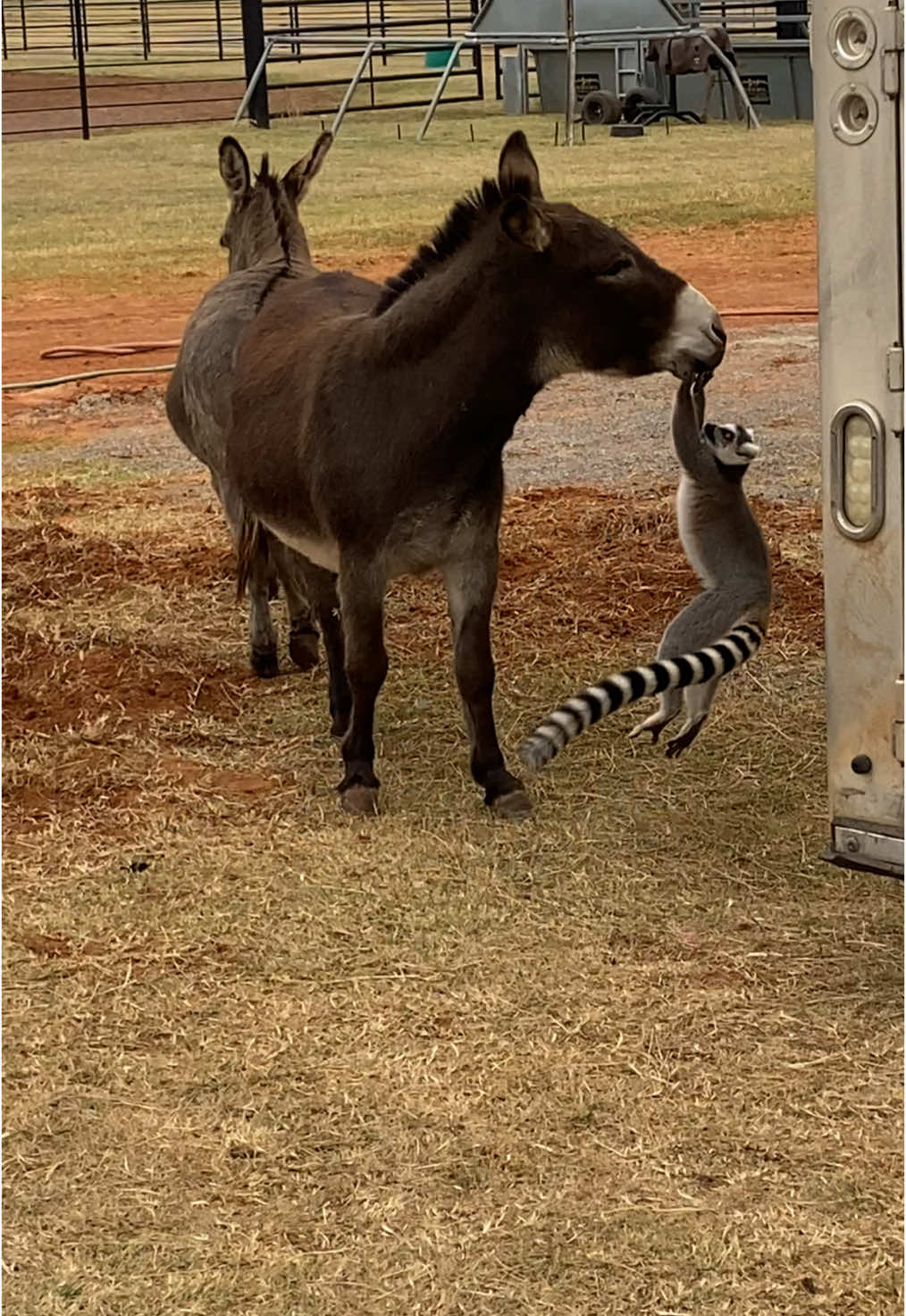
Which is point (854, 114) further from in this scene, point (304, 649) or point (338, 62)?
point (338, 62)

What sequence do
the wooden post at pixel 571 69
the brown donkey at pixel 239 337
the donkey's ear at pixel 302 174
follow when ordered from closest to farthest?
the brown donkey at pixel 239 337 → the donkey's ear at pixel 302 174 → the wooden post at pixel 571 69

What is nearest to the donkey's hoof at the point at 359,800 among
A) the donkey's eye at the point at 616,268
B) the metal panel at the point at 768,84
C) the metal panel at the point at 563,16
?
the donkey's eye at the point at 616,268

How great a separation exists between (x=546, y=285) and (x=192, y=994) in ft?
7.46

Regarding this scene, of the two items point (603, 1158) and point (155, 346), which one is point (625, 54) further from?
point (603, 1158)

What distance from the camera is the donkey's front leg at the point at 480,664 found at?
6.12m

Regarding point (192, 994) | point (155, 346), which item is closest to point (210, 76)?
point (155, 346)

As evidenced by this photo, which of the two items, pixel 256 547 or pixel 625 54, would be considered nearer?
pixel 256 547

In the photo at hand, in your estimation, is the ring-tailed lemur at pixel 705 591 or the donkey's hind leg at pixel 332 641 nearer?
the ring-tailed lemur at pixel 705 591

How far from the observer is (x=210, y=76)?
39688 millimetres

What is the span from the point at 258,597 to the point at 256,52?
24760 mm

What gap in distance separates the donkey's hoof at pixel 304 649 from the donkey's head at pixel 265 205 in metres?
1.43

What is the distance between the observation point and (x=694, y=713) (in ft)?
21.7

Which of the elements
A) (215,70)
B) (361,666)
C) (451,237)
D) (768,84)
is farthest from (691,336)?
(215,70)

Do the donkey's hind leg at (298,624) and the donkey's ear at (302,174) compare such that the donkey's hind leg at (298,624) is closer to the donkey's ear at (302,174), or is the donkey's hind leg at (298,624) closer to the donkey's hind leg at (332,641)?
the donkey's hind leg at (332,641)
